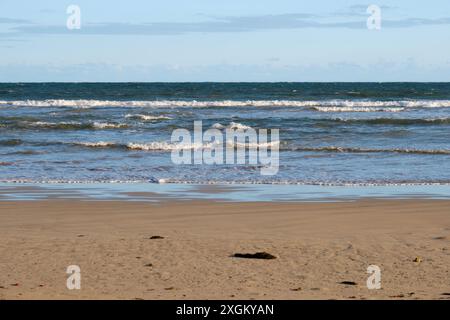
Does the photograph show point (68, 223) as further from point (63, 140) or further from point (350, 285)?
point (63, 140)

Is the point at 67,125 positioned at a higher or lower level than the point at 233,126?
higher

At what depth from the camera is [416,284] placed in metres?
6.22

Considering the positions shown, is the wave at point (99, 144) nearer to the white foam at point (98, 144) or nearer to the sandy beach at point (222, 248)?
the white foam at point (98, 144)

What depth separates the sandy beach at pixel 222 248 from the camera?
19.9 feet

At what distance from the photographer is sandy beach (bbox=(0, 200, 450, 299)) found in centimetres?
606

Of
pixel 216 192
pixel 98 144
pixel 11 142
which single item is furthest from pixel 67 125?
pixel 216 192

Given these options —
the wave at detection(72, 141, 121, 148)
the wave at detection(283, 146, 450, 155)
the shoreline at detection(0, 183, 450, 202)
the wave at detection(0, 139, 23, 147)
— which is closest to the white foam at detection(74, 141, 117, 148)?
the wave at detection(72, 141, 121, 148)

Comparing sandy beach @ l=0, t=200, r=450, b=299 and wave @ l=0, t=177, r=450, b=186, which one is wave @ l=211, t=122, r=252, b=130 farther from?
sandy beach @ l=0, t=200, r=450, b=299

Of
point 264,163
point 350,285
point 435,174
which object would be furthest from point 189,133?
point 350,285

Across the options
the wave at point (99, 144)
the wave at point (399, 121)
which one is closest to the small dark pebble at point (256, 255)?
the wave at point (99, 144)

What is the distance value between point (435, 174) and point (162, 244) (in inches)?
309

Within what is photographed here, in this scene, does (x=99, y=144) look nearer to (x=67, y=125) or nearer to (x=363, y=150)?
(x=67, y=125)

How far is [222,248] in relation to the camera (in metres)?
7.69

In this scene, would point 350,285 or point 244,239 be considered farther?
point 244,239
